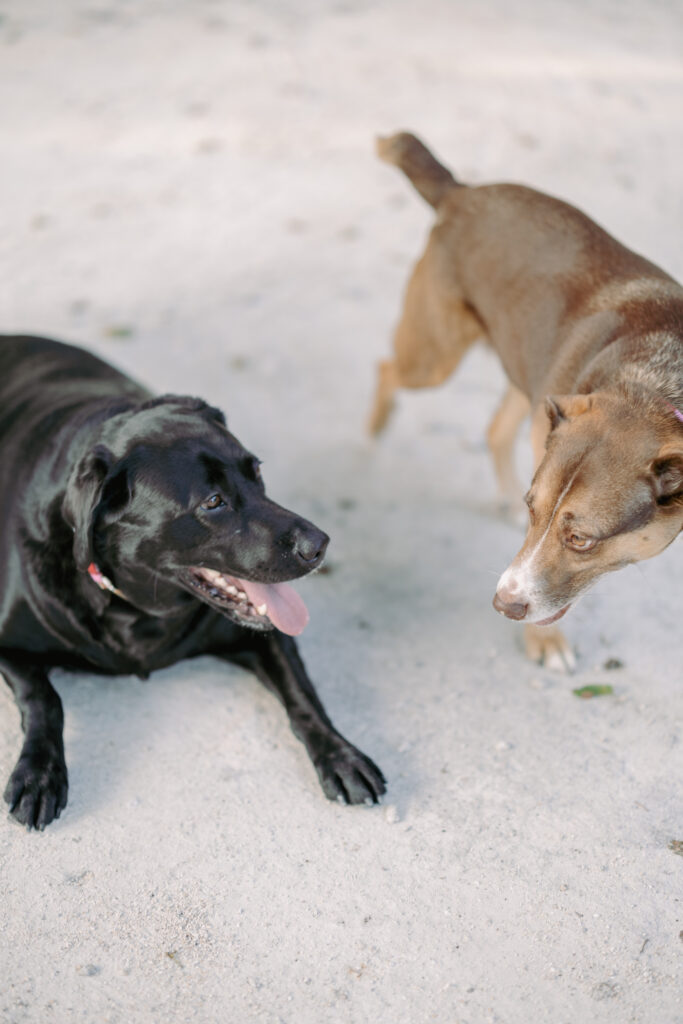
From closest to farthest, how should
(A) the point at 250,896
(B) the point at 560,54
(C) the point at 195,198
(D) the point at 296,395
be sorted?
(A) the point at 250,896 < (D) the point at 296,395 < (C) the point at 195,198 < (B) the point at 560,54

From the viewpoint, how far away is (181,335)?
16.2ft

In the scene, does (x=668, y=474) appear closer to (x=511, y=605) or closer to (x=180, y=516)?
(x=511, y=605)

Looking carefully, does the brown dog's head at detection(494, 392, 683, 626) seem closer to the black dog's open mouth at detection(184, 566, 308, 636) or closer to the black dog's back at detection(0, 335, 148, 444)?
the black dog's open mouth at detection(184, 566, 308, 636)

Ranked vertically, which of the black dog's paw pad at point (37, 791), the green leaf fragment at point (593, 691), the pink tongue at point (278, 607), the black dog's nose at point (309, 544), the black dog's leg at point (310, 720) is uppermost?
the black dog's nose at point (309, 544)

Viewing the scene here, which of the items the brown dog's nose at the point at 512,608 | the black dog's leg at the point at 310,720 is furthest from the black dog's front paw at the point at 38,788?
the brown dog's nose at the point at 512,608

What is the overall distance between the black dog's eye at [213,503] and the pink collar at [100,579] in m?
0.35

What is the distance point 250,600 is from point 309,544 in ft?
0.93

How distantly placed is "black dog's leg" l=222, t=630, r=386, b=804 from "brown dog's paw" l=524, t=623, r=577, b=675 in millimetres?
812

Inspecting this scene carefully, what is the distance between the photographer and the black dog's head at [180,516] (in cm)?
246

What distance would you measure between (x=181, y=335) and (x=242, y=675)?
2.42 m

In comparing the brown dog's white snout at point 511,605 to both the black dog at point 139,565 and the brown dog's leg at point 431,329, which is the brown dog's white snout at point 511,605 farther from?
the brown dog's leg at point 431,329

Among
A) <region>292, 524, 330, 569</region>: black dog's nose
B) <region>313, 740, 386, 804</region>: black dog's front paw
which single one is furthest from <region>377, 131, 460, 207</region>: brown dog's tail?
<region>313, 740, 386, 804</region>: black dog's front paw

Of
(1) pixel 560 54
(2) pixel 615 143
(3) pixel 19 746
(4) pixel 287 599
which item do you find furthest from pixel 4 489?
(1) pixel 560 54

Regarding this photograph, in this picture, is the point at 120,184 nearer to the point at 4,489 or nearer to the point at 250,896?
the point at 4,489
